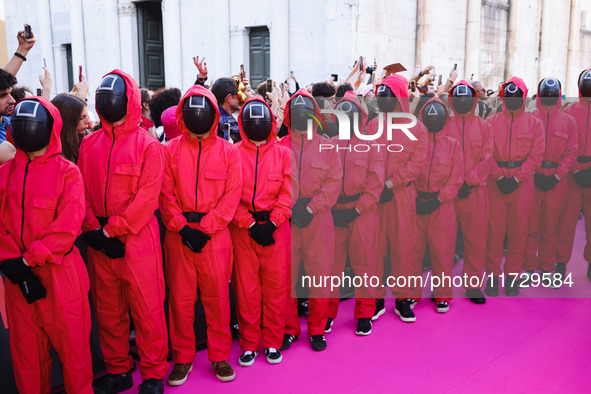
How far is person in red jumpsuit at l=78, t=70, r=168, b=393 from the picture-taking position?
3.21 m

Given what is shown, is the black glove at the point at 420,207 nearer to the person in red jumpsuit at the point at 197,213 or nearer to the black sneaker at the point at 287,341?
Result: the black sneaker at the point at 287,341

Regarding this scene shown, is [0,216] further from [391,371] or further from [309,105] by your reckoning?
[391,371]

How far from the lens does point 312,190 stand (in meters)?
3.97

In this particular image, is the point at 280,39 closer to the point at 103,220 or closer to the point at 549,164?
the point at 549,164

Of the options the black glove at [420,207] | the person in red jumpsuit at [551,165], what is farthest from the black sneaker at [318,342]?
the person in red jumpsuit at [551,165]

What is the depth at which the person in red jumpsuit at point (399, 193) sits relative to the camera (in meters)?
4.54

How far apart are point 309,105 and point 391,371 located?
2.05m

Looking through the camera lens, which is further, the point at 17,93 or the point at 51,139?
the point at 17,93

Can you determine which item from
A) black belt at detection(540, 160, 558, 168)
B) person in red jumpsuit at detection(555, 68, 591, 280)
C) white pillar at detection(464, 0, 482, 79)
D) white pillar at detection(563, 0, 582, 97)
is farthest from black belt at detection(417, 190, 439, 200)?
white pillar at detection(563, 0, 582, 97)

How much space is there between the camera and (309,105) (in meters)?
3.96

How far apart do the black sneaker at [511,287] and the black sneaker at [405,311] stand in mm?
1142

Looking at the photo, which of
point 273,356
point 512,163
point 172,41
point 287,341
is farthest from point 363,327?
point 172,41

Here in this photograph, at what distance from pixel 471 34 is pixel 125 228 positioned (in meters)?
14.7

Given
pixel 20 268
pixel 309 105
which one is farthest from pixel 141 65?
pixel 20 268
